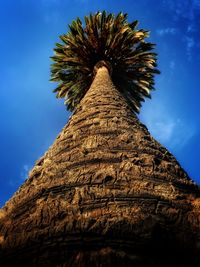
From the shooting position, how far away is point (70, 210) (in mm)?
2281

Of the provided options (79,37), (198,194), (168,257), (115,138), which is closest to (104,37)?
(79,37)

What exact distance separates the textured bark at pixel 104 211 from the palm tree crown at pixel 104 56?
7172 millimetres

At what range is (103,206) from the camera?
229 centimetres

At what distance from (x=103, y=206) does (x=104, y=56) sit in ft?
29.3

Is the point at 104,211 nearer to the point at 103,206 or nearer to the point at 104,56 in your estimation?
the point at 103,206

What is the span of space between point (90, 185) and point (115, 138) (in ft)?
3.17

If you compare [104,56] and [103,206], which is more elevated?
[104,56]

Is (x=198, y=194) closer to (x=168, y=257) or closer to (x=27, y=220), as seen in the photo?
(x=168, y=257)

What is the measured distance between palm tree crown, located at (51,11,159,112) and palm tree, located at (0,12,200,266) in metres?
6.85

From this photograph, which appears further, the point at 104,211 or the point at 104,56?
the point at 104,56

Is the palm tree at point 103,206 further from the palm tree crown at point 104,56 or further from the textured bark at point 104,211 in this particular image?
the palm tree crown at point 104,56

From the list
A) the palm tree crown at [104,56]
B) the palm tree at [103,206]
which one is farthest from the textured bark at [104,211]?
the palm tree crown at [104,56]

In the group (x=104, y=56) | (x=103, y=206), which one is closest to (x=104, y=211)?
(x=103, y=206)

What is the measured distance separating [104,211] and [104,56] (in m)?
8.98
